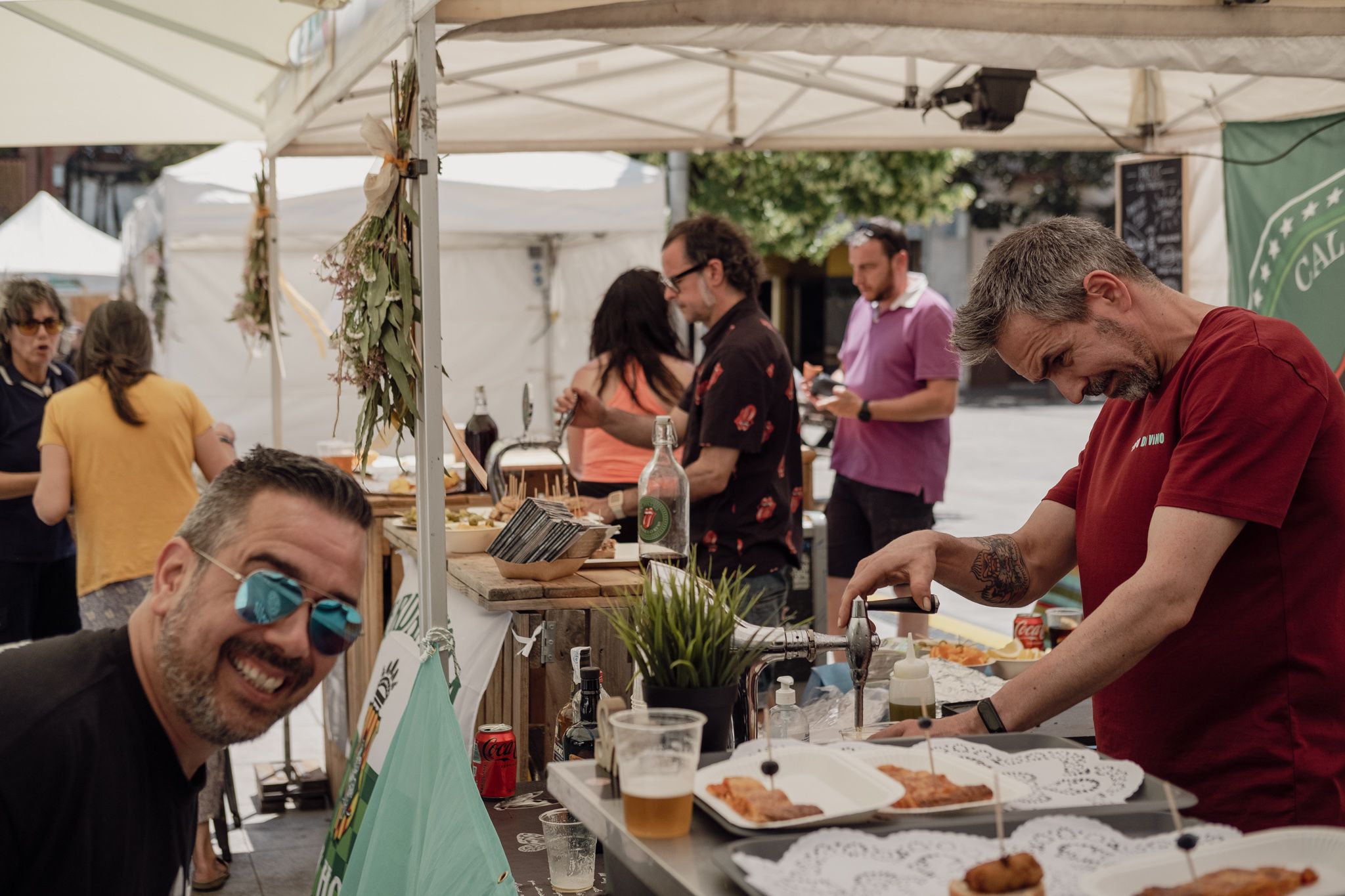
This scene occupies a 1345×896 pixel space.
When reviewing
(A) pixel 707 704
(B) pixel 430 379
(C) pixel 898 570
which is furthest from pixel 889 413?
(A) pixel 707 704

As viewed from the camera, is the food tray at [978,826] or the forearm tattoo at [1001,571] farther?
the forearm tattoo at [1001,571]

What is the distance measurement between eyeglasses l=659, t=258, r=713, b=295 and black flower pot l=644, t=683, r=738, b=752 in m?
2.43

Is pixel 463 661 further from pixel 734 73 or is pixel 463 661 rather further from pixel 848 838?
pixel 734 73

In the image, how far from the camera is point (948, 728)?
205 centimetres

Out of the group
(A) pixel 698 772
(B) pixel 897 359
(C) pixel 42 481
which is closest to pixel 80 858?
(A) pixel 698 772

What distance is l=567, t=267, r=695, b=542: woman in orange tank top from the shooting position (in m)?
5.07

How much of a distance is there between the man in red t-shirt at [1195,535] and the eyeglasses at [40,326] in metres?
4.19

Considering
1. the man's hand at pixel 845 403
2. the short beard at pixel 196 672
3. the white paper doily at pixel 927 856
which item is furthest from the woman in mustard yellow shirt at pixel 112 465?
the white paper doily at pixel 927 856

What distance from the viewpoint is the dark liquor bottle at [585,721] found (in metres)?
2.56

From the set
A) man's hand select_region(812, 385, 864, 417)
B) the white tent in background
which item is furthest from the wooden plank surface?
the white tent in background

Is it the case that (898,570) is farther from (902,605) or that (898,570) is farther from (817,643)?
(817,643)

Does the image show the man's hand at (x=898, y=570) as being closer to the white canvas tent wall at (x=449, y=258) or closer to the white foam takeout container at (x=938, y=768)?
the white foam takeout container at (x=938, y=768)

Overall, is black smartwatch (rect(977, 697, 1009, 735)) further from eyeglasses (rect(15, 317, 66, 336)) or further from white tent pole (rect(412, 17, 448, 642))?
eyeglasses (rect(15, 317, 66, 336))

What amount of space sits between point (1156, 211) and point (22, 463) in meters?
5.13
